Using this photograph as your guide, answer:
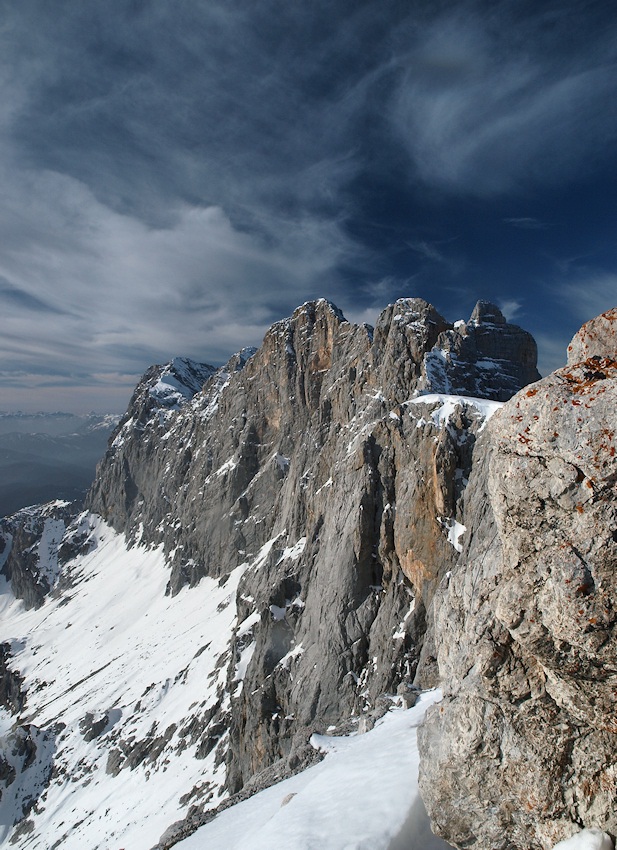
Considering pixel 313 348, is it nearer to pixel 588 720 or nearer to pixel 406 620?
pixel 406 620

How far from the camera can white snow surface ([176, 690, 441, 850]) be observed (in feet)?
35.7

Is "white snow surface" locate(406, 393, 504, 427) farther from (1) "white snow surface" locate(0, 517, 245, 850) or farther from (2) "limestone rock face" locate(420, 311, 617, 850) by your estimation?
(1) "white snow surface" locate(0, 517, 245, 850)

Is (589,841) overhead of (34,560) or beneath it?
overhead

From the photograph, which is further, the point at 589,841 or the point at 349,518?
the point at 349,518

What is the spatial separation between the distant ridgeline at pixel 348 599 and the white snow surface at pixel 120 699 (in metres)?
0.53

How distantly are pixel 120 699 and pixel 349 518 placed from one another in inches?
2397

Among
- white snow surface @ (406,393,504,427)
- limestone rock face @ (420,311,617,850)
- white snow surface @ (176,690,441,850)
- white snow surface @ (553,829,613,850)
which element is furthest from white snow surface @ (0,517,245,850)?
white snow surface @ (553,829,613,850)

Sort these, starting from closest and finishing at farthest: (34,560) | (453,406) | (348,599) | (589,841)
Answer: (589,841) → (453,406) → (348,599) → (34,560)

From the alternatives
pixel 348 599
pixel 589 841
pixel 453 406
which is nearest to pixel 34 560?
pixel 348 599

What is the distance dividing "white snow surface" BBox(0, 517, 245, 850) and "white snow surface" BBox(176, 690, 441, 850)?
110 ft

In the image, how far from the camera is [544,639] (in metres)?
7.54

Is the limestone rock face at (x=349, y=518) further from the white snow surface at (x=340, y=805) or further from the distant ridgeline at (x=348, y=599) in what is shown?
the white snow surface at (x=340, y=805)

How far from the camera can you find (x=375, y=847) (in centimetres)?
1013

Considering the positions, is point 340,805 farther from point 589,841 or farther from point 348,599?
point 348,599
